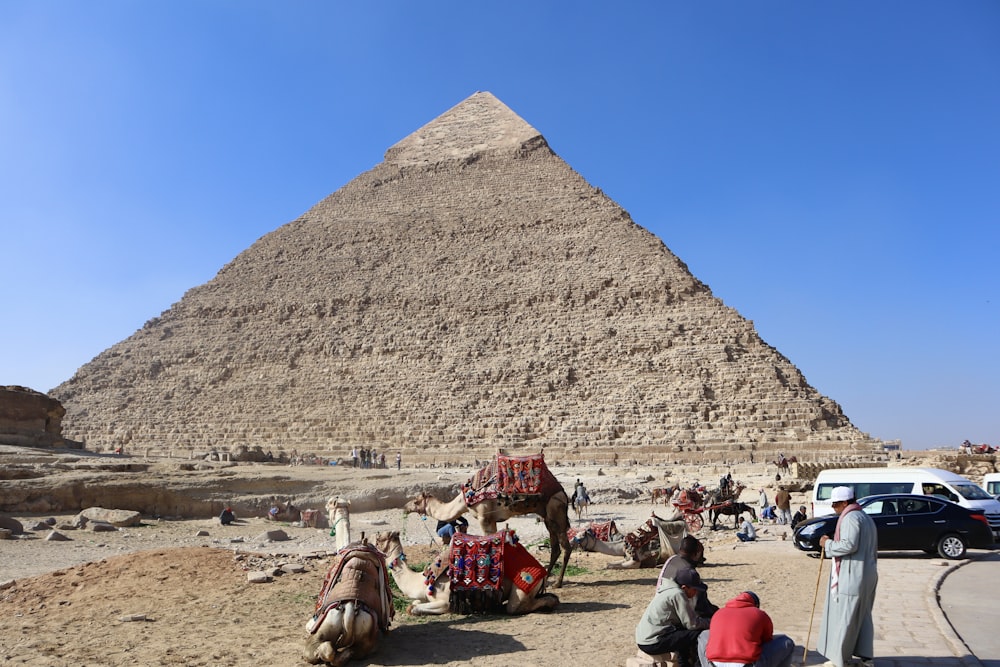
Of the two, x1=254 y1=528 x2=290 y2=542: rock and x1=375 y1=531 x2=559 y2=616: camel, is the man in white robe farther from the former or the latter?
x1=254 y1=528 x2=290 y2=542: rock

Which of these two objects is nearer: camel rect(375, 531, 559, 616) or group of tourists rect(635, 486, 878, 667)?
group of tourists rect(635, 486, 878, 667)

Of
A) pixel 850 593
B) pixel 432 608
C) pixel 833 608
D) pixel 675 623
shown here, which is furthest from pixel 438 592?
pixel 850 593

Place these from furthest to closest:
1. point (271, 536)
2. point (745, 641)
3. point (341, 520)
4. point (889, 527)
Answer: point (271, 536) < point (889, 527) < point (341, 520) < point (745, 641)

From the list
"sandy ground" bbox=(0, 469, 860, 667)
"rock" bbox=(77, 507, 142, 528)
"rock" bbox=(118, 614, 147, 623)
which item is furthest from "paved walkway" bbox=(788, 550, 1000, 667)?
"rock" bbox=(77, 507, 142, 528)

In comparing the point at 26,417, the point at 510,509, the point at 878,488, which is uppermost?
the point at 26,417

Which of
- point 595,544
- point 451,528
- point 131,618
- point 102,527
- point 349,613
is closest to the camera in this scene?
point 349,613

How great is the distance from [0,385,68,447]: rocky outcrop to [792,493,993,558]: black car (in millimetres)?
14194

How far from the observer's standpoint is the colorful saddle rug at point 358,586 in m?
4.64

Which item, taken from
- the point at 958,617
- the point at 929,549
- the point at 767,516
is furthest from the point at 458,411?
the point at 958,617

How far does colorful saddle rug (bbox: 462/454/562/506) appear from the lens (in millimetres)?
6695

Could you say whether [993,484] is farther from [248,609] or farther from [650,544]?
[248,609]

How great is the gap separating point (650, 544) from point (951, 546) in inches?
129

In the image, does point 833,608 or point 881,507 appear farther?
point 881,507

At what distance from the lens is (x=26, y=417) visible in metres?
15.8
